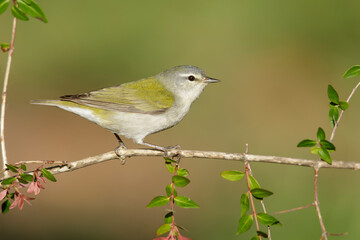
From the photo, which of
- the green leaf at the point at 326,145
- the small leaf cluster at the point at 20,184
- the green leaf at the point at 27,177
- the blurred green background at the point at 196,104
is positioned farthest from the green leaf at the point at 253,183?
the blurred green background at the point at 196,104

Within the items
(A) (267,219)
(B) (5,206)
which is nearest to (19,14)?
(B) (5,206)

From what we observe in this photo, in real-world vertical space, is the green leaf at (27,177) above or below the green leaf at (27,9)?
below

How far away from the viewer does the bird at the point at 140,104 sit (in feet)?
16.9

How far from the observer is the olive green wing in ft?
16.9

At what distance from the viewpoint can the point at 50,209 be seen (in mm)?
7664

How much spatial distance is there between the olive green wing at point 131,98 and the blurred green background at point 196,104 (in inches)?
77.3

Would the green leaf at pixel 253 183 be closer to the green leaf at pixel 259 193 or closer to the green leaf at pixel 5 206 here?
the green leaf at pixel 259 193

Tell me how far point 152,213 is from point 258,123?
9.17 ft

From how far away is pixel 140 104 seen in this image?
5.38 meters

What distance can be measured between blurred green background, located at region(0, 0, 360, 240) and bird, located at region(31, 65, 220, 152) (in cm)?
184

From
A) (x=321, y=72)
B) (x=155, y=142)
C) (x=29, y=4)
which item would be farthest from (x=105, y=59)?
(x=29, y=4)

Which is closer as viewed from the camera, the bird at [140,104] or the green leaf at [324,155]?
the green leaf at [324,155]

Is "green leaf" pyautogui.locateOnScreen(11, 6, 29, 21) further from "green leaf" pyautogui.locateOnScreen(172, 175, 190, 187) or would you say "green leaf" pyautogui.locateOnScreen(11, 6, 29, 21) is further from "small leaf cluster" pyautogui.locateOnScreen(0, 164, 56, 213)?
"green leaf" pyautogui.locateOnScreen(172, 175, 190, 187)

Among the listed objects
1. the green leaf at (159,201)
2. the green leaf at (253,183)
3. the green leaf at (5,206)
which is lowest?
the green leaf at (5,206)
